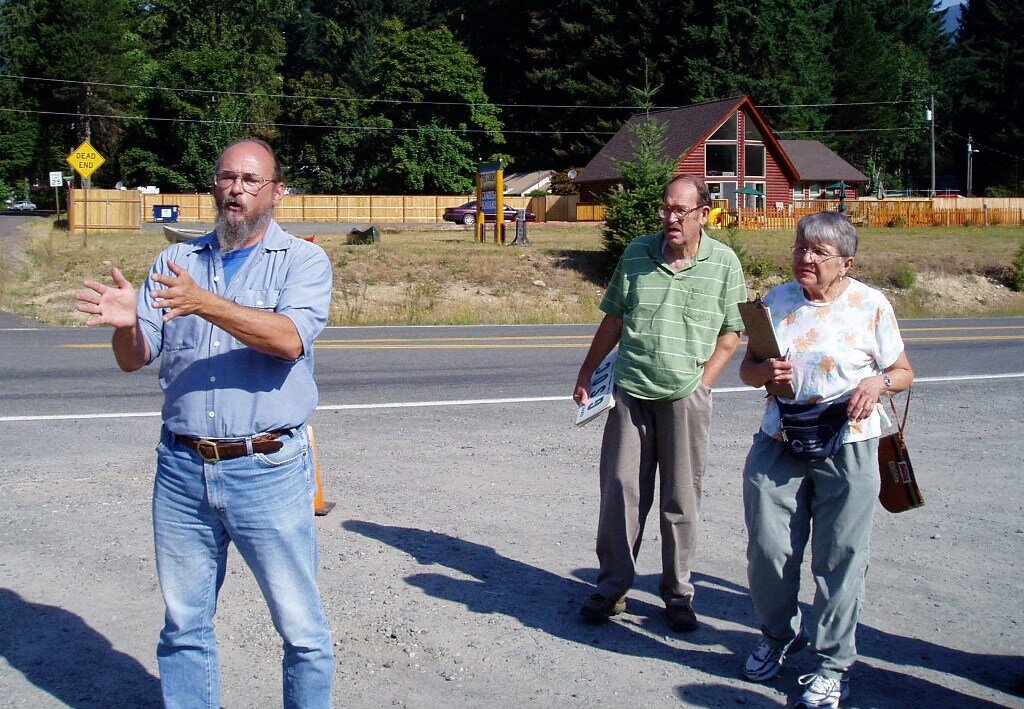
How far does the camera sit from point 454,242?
36750 mm

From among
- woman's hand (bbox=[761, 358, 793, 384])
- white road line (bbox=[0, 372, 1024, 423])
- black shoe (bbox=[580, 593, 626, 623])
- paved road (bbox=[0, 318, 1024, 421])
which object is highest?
woman's hand (bbox=[761, 358, 793, 384])

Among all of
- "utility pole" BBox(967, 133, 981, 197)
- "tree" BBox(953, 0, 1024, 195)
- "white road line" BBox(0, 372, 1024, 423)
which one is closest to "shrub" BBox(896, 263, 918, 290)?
"white road line" BBox(0, 372, 1024, 423)

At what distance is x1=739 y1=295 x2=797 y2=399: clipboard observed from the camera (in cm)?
426

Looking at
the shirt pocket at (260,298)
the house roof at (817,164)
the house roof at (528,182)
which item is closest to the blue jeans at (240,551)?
the shirt pocket at (260,298)

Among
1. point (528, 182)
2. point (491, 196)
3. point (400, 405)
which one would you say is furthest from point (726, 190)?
point (400, 405)

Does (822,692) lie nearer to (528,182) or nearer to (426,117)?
(426,117)

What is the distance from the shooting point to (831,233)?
439cm

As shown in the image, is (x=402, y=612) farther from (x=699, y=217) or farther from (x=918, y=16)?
(x=918, y=16)

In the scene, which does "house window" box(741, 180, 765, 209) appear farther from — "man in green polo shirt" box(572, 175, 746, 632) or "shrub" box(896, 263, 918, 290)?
"man in green polo shirt" box(572, 175, 746, 632)

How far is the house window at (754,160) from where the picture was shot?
62.2 m

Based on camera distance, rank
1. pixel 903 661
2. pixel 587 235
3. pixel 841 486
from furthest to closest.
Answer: pixel 587 235 → pixel 903 661 → pixel 841 486

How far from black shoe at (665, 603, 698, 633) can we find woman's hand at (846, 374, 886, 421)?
1323 millimetres

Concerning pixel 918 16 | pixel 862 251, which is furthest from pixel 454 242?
pixel 918 16

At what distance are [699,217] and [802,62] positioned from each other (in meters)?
81.1
